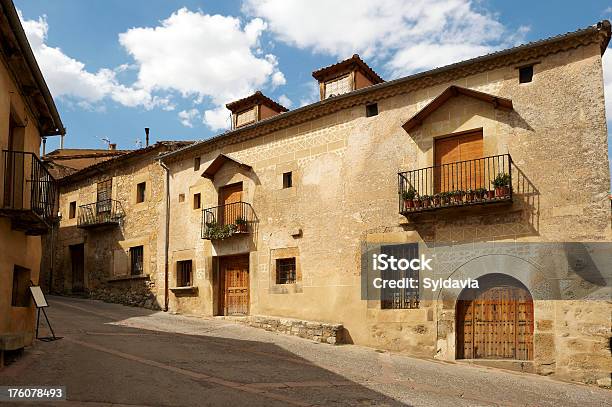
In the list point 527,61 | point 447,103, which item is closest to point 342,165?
point 447,103

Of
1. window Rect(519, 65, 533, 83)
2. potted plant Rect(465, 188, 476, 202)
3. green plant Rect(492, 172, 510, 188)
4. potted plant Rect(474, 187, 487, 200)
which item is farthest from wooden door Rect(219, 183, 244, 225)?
window Rect(519, 65, 533, 83)

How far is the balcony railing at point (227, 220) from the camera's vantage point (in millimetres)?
17031

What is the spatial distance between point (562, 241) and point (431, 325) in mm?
3327

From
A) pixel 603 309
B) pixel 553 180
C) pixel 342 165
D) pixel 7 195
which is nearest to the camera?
pixel 7 195

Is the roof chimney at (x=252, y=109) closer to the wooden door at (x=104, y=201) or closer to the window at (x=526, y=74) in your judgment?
the wooden door at (x=104, y=201)

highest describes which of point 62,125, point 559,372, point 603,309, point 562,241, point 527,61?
point 527,61

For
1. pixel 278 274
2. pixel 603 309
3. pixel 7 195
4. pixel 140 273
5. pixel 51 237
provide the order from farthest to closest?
pixel 51 237 < pixel 140 273 < pixel 278 274 < pixel 603 309 < pixel 7 195

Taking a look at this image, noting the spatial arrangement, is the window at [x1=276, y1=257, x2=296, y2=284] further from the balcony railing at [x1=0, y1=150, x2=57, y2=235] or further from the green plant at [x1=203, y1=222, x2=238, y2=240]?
the balcony railing at [x1=0, y1=150, x2=57, y2=235]

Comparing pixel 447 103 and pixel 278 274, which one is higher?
pixel 447 103

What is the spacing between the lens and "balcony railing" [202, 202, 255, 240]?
1703cm

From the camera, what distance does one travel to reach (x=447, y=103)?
43.6ft

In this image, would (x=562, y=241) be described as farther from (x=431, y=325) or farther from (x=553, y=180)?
(x=431, y=325)

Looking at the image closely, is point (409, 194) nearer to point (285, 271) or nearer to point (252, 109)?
point (285, 271)

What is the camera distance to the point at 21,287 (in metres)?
11.0
